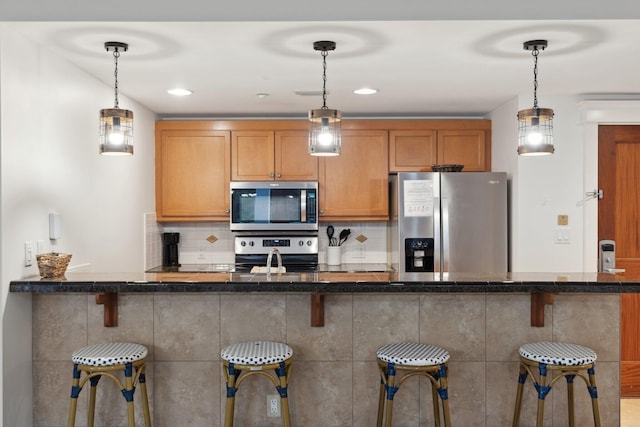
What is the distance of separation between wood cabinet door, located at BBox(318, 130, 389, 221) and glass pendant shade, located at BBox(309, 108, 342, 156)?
2007mm

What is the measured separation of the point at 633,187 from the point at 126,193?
3.85 m

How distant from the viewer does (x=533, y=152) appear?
111 inches

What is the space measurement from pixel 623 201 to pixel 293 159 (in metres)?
2.66

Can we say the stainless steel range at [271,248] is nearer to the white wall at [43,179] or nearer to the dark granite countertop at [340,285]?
the white wall at [43,179]

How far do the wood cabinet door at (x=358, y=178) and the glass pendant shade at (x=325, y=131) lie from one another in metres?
2.01

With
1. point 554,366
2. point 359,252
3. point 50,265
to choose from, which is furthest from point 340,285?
point 359,252

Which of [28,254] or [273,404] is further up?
[28,254]

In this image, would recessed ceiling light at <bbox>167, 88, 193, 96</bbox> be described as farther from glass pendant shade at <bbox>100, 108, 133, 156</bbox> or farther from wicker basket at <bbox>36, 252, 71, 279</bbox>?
wicker basket at <bbox>36, 252, 71, 279</bbox>

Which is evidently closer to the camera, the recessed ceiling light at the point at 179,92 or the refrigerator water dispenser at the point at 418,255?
the recessed ceiling light at the point at 179,92

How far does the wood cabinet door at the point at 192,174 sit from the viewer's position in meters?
4.89

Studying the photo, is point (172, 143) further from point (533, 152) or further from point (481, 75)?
point (533, 152)

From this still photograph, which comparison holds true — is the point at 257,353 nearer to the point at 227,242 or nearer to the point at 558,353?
the point at 558,353

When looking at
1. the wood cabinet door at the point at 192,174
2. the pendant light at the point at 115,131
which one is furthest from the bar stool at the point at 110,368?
the wood cabinet door at the point at 192,174

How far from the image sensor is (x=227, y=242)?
17.3 feet
